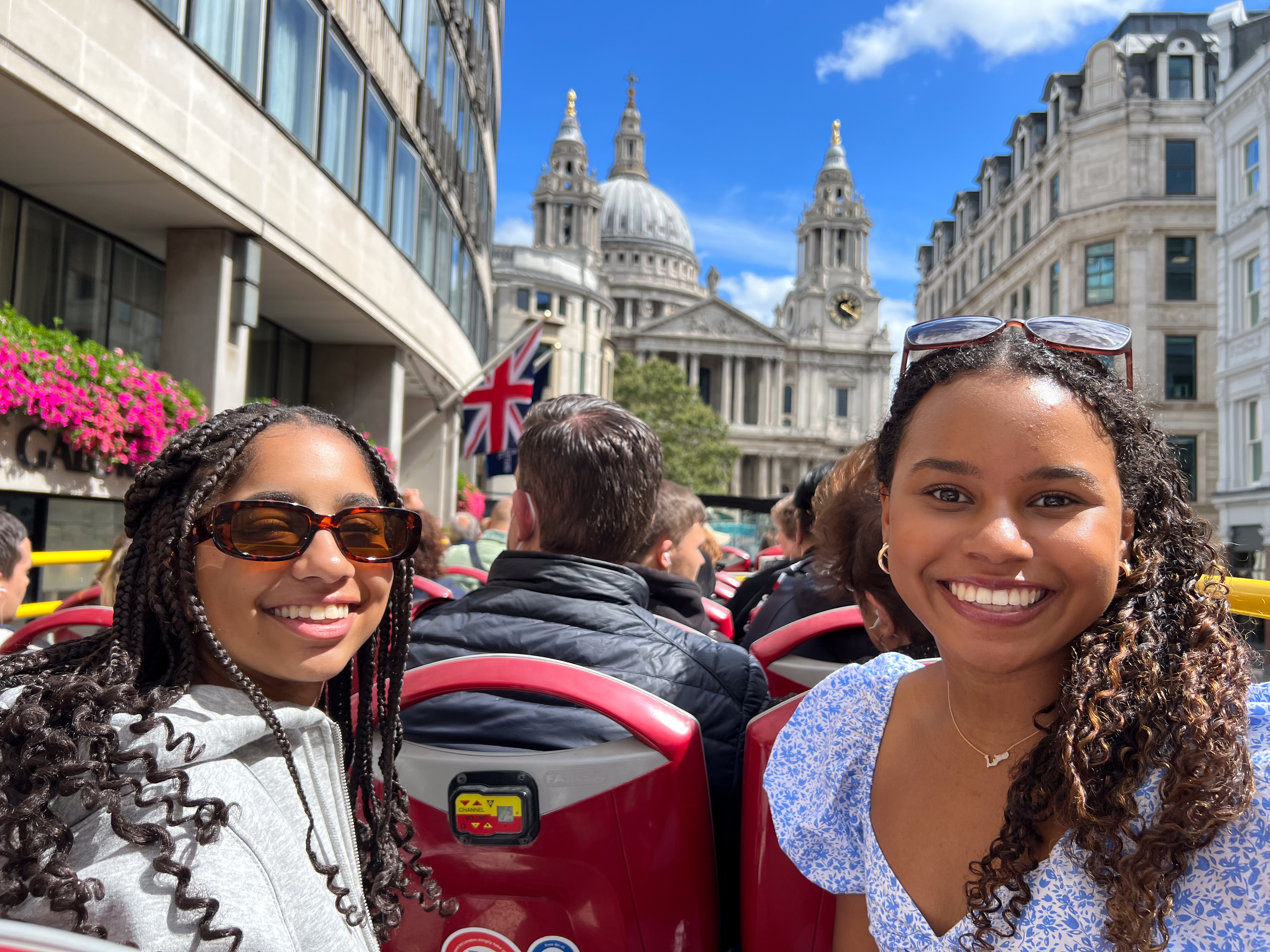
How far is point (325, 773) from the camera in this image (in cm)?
154

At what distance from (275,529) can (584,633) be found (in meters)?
0.93

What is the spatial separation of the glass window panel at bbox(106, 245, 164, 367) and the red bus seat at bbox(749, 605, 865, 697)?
9800mm

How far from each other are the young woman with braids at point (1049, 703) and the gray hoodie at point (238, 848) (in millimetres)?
857

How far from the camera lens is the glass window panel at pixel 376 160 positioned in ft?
41.1

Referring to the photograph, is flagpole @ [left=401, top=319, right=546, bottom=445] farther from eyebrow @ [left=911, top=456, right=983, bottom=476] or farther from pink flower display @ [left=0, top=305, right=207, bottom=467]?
eyebrow @ [left=911, top=456, right=983, bottom=476]

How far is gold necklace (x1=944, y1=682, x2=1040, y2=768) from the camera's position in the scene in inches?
60.2

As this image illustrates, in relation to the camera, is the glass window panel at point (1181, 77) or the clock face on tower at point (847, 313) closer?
the glass window panel at point (1181, 77)

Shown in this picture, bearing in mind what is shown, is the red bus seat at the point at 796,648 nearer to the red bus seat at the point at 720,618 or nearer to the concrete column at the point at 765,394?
the red bus seat at the point at 720,618

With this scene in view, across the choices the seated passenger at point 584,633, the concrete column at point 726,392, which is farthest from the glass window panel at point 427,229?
the concrete column at point 726,392

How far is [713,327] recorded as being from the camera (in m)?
82.9

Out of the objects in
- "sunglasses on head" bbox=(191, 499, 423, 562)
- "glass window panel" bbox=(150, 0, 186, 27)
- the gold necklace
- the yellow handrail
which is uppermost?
"glass window panel" bbox=(150, 0, 186, 27)

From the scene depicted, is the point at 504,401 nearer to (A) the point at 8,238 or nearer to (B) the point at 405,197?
(B) the point at 405,197

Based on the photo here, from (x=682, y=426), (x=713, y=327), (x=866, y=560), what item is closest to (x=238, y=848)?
(x=866, y=560)

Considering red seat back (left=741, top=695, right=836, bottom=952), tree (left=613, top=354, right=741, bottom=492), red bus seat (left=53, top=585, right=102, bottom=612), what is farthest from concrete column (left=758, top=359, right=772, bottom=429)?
red seat back (left=741, top=695, right=836, bottom=952)
